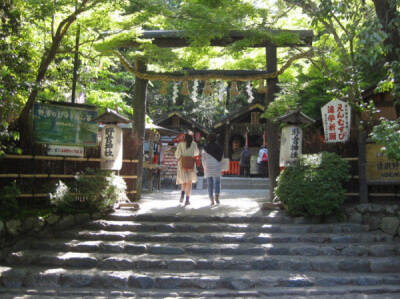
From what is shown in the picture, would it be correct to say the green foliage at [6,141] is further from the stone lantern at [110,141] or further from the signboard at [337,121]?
the signboard at [337,121]

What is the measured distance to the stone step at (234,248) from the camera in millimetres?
7297

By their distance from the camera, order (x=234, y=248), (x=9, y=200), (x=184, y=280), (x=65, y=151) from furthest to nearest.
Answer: (x=65, y=151)
(x=9, y=200)
(x=234, y=248)
(x=184, y=280)

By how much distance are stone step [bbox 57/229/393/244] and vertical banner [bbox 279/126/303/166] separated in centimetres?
221

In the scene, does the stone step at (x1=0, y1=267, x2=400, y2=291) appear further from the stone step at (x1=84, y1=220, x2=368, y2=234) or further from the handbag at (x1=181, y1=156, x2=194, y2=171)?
the handbag at (x1=181, y1=156, x2=194, y2=171)

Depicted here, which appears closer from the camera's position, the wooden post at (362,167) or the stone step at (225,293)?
the stone step at (225,293)

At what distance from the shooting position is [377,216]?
852 cm

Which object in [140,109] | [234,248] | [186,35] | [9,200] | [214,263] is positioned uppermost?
[186,35]

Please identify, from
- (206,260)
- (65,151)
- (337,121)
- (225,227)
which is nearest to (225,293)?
(206,260)

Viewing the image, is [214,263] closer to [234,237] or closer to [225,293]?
[225,293]

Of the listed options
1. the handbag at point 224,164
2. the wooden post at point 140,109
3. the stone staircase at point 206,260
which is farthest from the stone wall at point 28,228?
the handbag at point 224,164

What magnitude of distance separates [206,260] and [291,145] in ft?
13.5

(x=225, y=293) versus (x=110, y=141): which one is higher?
(x=110, y=141)

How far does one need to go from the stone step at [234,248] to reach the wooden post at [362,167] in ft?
5.77

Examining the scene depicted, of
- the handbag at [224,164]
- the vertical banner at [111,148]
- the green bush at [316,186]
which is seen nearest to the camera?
the green bush at [316,186]
